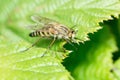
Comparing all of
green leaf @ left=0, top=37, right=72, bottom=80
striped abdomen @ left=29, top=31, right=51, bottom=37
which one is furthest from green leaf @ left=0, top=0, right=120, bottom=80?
striped abdomen @ left=29, top=31, right=51, bottom=37

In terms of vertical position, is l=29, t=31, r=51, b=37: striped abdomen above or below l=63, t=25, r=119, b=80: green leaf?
above

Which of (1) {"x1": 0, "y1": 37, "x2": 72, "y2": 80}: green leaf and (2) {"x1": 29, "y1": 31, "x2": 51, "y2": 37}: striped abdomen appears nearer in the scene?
(1) {"x1": 0, "y1": 37, "x2": 72, "y2": 80}: green leaf

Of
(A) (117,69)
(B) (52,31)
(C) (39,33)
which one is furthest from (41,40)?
(A) (117,69)

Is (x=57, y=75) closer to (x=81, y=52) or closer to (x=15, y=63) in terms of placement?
(x=15, y=63)

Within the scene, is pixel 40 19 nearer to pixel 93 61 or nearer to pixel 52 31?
pixel 52 31

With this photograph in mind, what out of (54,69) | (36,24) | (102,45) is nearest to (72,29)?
(36,24)

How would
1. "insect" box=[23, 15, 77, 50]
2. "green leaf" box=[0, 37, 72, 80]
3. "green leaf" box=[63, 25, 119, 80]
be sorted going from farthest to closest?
"green leaf" box=[63, 25, 119, 80]
"insect" box=[23, 15, 77, 50]
"green leaf" box=[0, 37, 72, 80]

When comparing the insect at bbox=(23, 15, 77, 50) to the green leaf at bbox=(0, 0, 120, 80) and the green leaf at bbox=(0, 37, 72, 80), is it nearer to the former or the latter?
the green leaf at bbox=(0, 0, 120, 80)

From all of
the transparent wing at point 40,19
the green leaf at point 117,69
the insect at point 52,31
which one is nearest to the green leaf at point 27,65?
the insect at point 52,31

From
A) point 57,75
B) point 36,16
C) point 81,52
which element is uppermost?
point 36,16
